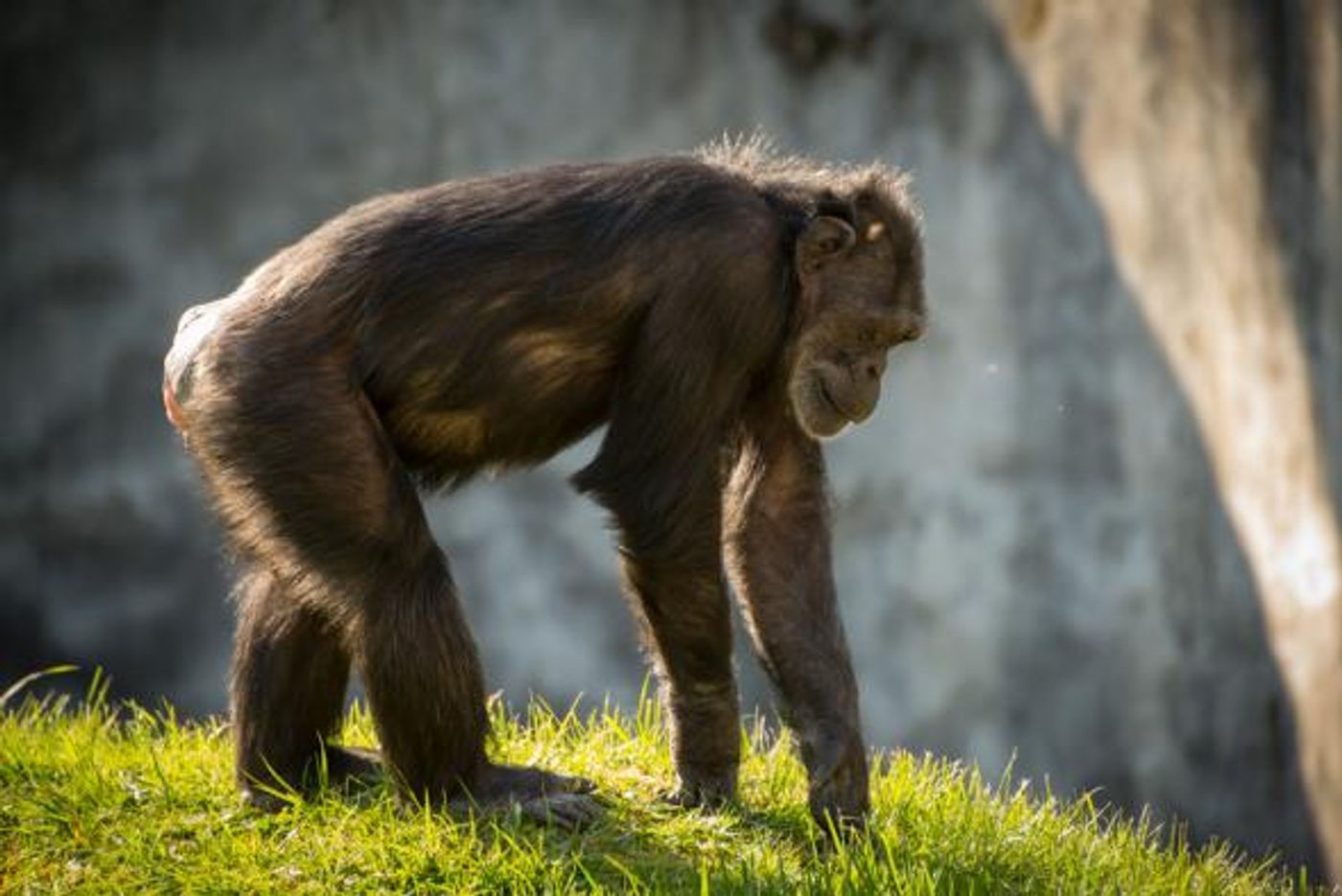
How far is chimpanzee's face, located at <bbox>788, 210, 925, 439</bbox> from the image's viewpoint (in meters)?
5.64

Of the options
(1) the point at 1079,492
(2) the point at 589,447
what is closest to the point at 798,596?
(2) the point at 589,447

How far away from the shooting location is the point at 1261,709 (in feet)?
37.5

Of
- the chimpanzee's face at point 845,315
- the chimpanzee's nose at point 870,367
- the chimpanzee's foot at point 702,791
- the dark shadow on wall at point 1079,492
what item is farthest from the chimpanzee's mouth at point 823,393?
the dark shadow on wall at point 1079,492

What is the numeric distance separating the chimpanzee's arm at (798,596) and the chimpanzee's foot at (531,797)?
63 centimetres

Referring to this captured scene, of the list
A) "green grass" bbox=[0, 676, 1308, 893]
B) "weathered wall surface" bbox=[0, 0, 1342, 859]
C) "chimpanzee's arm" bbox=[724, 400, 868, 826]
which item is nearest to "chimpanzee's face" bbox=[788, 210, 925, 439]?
"chimpanzee's arm" bbox=[724, 400, 868, 826]

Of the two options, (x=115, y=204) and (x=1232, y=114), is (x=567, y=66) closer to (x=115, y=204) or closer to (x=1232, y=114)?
(x=115, y=204)

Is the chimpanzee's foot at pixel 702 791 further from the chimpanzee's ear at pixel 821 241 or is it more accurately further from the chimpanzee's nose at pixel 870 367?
the chimpanzee's ear at pixel 821 241

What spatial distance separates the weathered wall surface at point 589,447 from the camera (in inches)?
487

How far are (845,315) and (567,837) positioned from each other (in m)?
1.73

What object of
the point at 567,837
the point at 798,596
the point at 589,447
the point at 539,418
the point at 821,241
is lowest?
the point at 567,837

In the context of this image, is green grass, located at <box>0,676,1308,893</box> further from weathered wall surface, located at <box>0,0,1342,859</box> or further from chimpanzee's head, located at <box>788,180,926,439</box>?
weathered wall surface, located at <box>0,0,1342,859</box>

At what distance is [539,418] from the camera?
18.0 ft

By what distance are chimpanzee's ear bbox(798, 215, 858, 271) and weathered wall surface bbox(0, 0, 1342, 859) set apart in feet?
22.7

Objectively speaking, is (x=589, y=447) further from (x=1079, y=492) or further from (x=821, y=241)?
(x=821, y=241)
